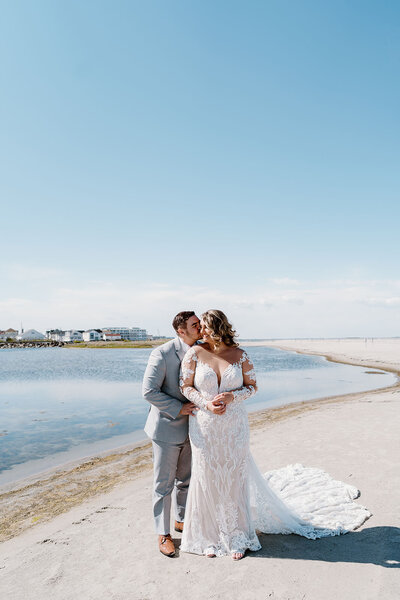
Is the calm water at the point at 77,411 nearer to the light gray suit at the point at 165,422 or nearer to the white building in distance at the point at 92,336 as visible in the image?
Result: the light gray suit at the point at 165,422

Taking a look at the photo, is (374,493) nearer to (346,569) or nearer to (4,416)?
(346,569)

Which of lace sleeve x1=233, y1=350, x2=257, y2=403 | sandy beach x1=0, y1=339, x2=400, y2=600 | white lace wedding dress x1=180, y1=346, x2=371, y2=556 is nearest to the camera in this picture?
sandy beach x1=0, y1=339, x2=400, y2=600

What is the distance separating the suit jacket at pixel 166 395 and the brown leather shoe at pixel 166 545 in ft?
3.13

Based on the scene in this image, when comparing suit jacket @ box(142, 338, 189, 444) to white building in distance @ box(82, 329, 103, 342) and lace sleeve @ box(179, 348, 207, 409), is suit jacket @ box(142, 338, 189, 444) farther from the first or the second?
white building in distance @ box(82, 329, 103, 342)

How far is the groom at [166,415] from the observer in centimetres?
410

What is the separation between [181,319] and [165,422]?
1083 mm

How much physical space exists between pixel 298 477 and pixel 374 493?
1004mm

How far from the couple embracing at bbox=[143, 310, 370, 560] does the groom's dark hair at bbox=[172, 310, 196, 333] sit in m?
0.01

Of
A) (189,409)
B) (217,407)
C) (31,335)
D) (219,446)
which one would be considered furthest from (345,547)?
(31,335)

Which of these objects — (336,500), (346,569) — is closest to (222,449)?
(346,569)

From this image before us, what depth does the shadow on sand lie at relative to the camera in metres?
3.75

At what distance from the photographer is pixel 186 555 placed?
3949mm

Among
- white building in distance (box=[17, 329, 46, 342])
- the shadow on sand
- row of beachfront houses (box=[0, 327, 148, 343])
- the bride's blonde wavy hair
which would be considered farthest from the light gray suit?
white building in distance (box=[17, 329, 46, 342])

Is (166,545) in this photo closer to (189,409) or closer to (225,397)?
(189,409)
